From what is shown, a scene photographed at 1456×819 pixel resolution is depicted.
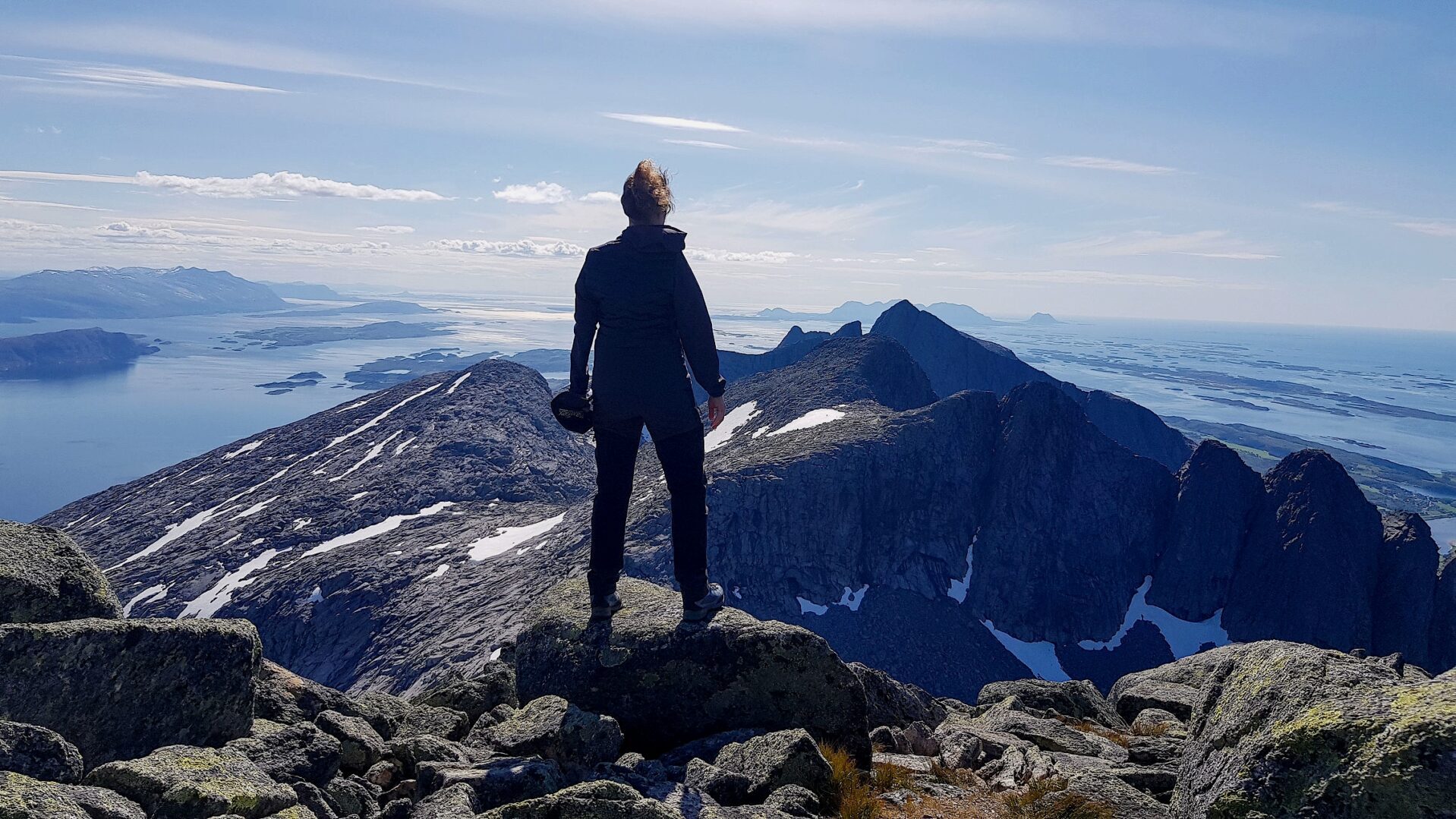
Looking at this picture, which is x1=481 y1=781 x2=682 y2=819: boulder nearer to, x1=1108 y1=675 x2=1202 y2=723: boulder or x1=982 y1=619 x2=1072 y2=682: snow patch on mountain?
x1=1108 y1=675 x2=1202 y2=723: boulder

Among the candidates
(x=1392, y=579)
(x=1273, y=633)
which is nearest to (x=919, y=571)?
(x=1273, y=633)

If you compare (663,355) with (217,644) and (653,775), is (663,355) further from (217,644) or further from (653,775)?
(217,644)

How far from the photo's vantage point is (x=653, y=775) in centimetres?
806

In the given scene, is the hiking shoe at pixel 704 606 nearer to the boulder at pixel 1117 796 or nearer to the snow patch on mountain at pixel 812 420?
the boulder at pixel 1117 796

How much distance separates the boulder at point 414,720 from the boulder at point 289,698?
0.35 m

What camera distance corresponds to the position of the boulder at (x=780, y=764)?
7.83 m

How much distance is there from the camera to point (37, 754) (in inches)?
233

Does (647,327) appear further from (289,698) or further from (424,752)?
(289,698)

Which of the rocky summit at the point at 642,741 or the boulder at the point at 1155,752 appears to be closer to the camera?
the rocky summit at the point at 642,741

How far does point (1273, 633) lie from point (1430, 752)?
158 metres

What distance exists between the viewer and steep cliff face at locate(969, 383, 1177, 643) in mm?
135250

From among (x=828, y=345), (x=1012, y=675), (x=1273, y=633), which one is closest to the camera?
(x=1012, y=675)

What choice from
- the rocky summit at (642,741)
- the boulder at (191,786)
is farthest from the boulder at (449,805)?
the boulder at (191,786)

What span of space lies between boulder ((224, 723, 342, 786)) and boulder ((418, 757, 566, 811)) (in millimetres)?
1045
